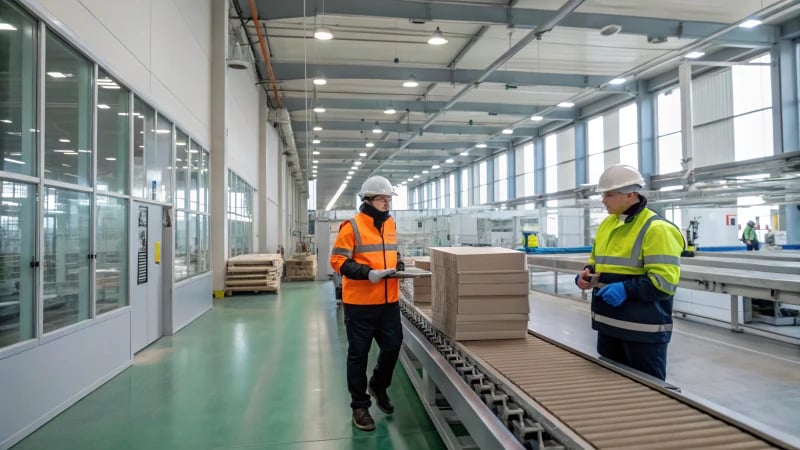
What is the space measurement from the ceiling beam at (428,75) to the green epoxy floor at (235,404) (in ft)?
25.9

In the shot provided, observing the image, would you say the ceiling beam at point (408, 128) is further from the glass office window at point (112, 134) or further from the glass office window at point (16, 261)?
the glass office window at point (16, 261)

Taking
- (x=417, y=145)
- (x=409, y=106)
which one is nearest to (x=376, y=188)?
(x=409, y=106)

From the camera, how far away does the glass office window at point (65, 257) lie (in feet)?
12.4

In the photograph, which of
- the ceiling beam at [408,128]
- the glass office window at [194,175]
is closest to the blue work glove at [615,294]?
the glass office window at [194,175]

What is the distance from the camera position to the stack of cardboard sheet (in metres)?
14.4

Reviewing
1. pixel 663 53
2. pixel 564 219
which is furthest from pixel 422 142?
pixel 663 53

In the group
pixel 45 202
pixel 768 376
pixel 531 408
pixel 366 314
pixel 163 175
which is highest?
pixel 163 175

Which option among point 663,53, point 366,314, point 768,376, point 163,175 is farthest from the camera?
point 663,53

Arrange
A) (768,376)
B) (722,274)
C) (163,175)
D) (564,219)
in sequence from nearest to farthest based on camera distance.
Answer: (768,376)
(722,274)
(163,175)
(564,219)

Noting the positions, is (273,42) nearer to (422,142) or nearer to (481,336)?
(481,336)

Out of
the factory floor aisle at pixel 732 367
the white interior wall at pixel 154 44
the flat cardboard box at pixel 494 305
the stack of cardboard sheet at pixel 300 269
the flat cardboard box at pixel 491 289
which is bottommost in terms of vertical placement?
the factory floor aisle at pixel 732 367

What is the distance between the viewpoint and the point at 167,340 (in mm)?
6324

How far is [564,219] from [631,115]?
451 centimetres

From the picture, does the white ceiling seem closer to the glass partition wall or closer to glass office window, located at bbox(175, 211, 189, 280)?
glass office window, located at bbox(175, 211, 189, 280)
